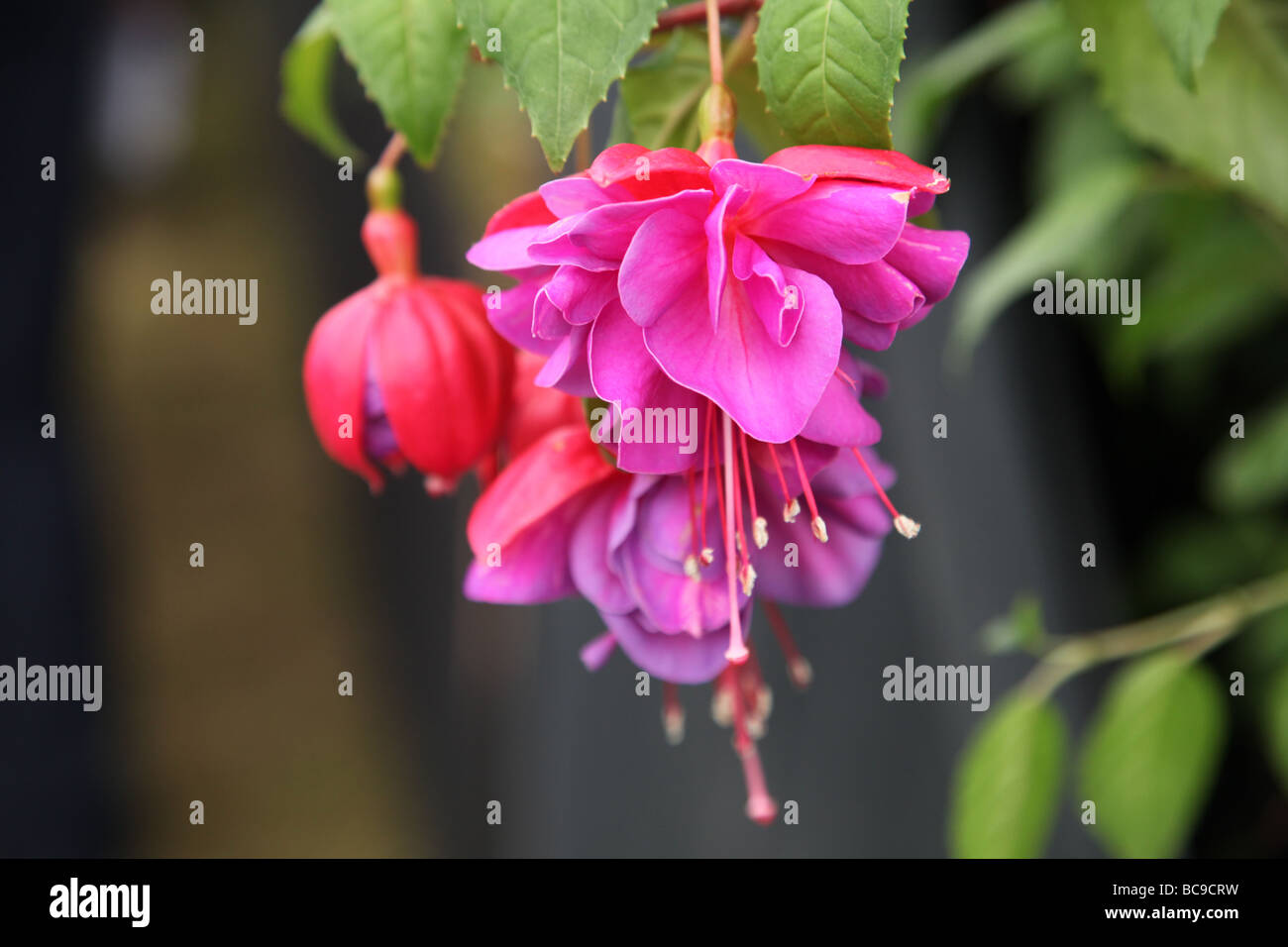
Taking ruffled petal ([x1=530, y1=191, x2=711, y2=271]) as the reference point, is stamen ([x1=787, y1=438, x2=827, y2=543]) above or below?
below

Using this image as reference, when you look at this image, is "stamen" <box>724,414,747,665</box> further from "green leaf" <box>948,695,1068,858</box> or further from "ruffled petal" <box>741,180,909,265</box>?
"green leaf" <box>948,695,1068,858</box>

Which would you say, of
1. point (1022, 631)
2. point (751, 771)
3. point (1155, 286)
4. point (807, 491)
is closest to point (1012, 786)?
point (1022, 631)

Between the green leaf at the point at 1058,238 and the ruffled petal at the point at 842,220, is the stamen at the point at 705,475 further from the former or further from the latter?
the green leaf at the point at 1058,238

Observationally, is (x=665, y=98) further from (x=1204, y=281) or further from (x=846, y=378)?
(x=1204, y=281)

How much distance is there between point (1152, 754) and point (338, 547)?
224 cm

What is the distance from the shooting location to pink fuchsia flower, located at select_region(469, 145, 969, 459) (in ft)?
1.03

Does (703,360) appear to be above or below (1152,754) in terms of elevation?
above

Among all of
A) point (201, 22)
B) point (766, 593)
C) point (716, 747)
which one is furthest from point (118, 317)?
point (766, 593)

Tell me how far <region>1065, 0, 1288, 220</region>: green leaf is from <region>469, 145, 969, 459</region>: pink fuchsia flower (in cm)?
22

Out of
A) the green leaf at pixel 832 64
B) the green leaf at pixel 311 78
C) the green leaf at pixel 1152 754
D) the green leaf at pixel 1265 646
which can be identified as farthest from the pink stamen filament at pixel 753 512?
the green leaf at pixel 1265 646

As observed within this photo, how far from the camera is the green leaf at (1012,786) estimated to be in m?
0.62

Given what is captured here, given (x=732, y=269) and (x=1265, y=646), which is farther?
(x=1265, y=646)

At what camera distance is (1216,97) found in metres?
0.52

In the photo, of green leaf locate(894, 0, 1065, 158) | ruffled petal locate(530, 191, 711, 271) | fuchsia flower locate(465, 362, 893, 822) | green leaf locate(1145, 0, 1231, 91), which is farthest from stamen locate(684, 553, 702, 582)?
green leaf locate(894, 0, 1065, 158)
